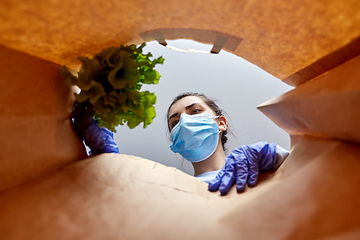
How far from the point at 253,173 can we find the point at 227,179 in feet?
0.36

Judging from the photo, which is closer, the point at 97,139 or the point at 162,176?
the point at 162,176

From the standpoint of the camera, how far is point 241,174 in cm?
94

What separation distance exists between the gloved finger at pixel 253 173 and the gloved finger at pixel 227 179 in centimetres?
8

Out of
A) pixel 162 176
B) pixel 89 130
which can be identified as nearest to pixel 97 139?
pixel 89 130

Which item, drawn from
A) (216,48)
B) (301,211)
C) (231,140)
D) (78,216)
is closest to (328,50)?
(216,48)

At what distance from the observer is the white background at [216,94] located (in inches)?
93.6

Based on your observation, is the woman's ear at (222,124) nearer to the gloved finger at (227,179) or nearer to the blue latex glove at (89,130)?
the gloved finger at (227,179)

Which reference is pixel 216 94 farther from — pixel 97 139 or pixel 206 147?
pixel 97 139

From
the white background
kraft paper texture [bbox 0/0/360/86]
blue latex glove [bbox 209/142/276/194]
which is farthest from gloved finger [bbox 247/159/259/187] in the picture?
the white background

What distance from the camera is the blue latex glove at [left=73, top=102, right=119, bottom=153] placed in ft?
3.09

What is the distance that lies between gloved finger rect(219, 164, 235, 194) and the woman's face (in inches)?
27.1

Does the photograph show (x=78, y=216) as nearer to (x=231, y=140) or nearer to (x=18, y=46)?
(x=18, y=46)

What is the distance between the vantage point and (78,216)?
2.10 feet

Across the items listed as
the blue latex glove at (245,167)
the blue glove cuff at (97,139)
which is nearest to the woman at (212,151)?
the blue latex glove at (245,167)
